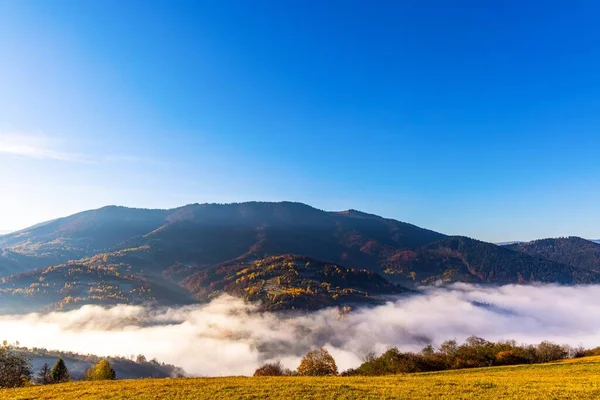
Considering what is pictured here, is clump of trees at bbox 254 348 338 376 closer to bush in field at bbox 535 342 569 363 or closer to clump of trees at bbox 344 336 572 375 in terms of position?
clump of trees at bbox 344 336 572 375

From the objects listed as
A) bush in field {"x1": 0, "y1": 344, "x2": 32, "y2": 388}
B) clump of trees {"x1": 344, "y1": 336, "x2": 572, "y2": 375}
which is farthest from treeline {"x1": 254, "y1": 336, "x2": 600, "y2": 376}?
bush in field {"x1": 0, "y1": 344, "x2": 32, "y2": 388}

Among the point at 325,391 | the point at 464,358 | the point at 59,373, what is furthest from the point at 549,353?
the point at 59,373

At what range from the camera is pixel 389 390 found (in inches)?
1502

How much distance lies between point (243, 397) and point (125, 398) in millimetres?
13395

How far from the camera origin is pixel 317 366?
360ft

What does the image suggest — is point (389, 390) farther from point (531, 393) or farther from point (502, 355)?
point (502, 355)

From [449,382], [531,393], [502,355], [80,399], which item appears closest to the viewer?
[531,393]

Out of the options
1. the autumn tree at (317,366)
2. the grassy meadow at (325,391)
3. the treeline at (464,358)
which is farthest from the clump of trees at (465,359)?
the grassy meadow at (325,391)

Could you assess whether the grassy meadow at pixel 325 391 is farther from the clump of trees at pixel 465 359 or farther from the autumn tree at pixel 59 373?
the autumn tree at pixel 59 373

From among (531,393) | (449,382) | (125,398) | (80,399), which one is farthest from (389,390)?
(80,399)

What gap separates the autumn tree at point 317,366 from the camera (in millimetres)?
107637

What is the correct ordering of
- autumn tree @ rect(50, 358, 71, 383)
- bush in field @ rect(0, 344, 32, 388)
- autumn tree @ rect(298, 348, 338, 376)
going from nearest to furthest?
1. bush in field @ rect(0, 344, 32, 388)
2. autumn tree @ rect(298, 348, 338, 376)
3. autumn tree @ rect(50, 358, 71, 383)

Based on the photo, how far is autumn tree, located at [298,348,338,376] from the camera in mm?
107637

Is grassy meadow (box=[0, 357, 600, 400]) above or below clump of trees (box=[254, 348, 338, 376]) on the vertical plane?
above
